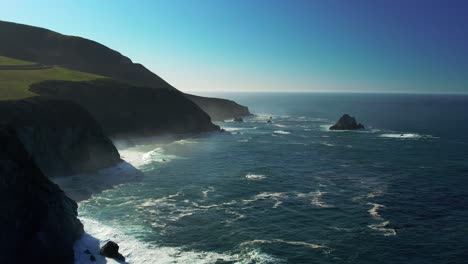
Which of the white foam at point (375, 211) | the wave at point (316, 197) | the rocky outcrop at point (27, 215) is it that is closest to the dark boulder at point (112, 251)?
the rocky outcrop at point (27, 215)

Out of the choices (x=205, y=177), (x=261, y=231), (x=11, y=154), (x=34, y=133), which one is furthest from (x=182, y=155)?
(x=11, y=154)

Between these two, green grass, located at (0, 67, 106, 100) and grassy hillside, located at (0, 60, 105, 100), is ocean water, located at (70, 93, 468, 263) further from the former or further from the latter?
grassy hillside, located at (0, 60, 105, 100)

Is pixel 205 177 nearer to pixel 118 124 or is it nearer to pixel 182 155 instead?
pixel 182 155

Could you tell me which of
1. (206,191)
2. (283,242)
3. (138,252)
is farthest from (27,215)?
(206,191)

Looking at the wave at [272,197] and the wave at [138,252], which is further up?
the wave at [272,197]

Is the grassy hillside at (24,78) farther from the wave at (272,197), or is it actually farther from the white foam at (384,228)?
the white foam at (384,228)
